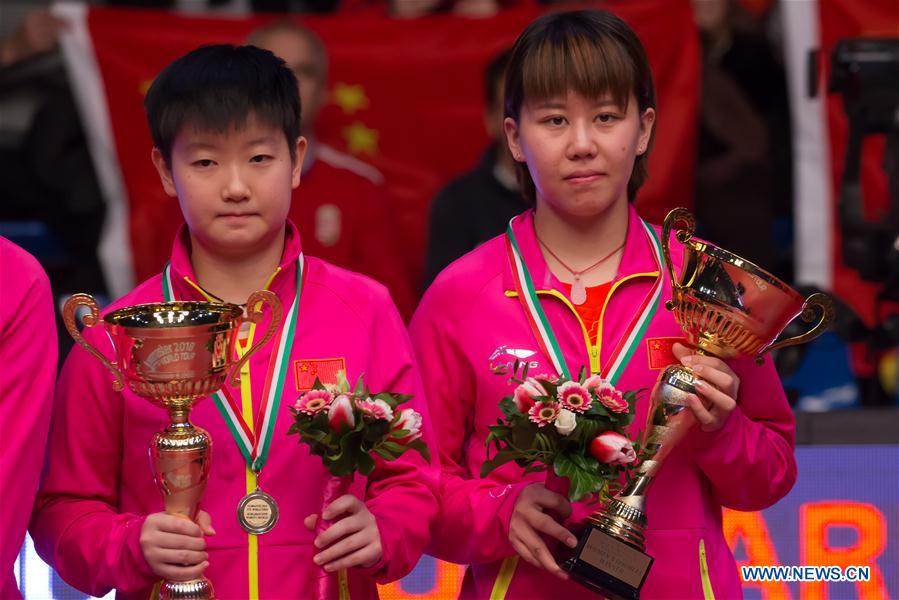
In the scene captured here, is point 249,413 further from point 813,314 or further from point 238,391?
point 813,314

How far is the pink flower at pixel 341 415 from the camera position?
2.50 m

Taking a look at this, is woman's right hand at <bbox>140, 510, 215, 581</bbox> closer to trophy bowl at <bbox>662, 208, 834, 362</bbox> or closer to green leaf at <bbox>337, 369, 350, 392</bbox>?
green leaf at <bbox>337, 369, 350, 392</bbox>

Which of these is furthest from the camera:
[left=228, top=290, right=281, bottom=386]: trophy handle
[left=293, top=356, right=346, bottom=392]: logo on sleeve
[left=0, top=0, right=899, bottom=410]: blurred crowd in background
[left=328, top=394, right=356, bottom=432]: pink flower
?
[left=0, top=0, right=899, bottom=410]: blurred crowd in background

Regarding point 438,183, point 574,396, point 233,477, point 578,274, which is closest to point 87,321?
point 233,477

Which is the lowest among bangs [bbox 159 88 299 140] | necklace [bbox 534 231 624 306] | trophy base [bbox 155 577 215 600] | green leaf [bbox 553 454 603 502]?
trophy base [bbox 155 577 215 600]

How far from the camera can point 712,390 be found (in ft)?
8.76

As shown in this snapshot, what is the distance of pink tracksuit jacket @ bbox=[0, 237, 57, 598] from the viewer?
2.65 m

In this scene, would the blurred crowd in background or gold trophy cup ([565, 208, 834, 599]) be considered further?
the blurred crowd in background

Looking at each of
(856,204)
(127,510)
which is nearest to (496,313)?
(127,510)

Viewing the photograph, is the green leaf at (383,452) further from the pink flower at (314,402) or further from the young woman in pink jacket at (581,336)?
the young woman in pink jacket at (581,336)

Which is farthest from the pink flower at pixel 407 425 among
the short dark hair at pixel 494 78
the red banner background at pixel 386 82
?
the red banner background at pixel 386 82

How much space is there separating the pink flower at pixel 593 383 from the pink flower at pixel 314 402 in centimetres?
44

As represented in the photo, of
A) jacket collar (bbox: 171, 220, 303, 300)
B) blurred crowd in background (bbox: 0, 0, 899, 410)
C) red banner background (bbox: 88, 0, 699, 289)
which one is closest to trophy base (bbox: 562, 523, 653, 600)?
jacket collar (bbox: 171, 220, 303, 300)

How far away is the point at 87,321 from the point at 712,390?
3.65 feet
